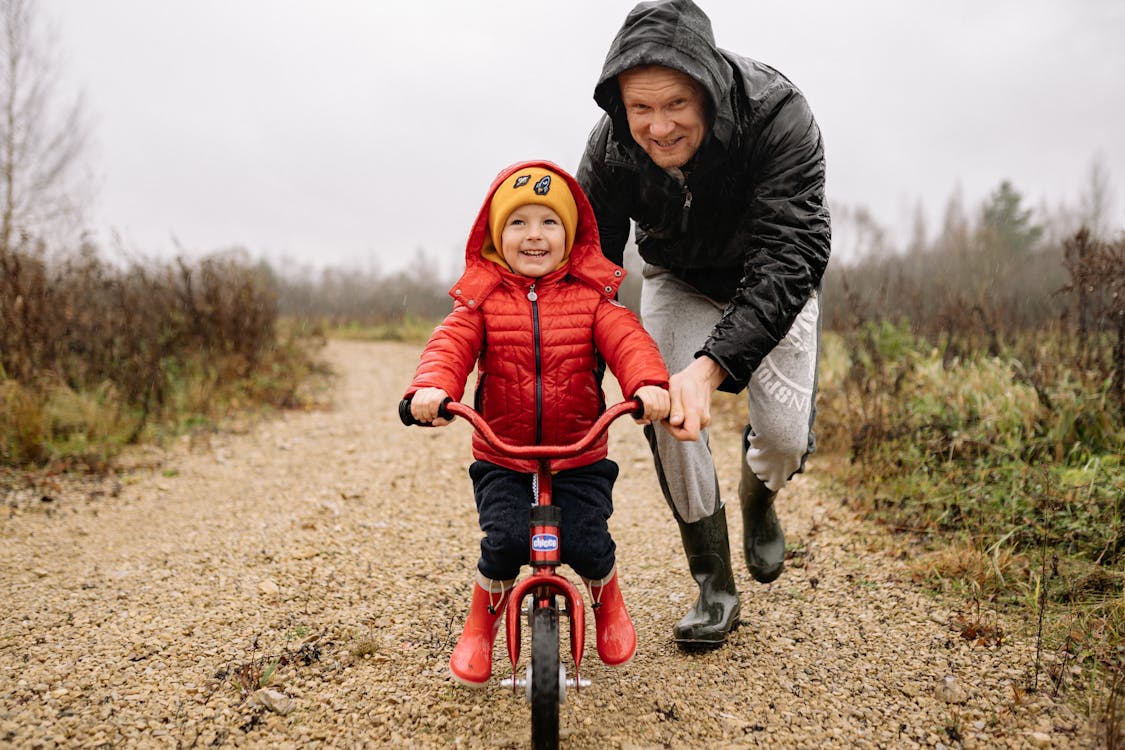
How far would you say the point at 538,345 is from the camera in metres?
2.61

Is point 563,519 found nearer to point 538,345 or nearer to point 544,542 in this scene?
point 544,542

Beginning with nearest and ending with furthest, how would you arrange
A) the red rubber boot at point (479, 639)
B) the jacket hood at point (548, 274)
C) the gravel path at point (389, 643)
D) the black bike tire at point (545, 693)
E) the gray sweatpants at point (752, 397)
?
the black bike tire at point (545, 693)
the gravel path at point (389, 643)
the red rubber boot at point (479, 639)
the jacket hood at point (548, 274)
the gray sweatpants at point (752, 397)

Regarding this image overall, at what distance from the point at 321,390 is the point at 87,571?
563 cm

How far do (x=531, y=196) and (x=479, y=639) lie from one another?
1.51 metres

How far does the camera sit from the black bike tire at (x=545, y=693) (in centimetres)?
211

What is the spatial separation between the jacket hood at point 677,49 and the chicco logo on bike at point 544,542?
4.73 ft

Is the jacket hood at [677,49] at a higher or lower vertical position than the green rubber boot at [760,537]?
higher

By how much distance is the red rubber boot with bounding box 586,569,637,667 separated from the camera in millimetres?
2611

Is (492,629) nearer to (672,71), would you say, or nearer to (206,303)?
(672,71)


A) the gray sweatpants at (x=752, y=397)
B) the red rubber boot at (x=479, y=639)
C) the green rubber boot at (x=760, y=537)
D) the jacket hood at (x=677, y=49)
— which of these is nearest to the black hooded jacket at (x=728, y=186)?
the jacket hood at (x=677, y=49)

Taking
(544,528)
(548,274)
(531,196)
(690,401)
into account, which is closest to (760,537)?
(690,401)

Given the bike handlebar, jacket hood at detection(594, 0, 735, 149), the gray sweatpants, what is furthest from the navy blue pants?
jacket hood at detection(594, 0, 735, 149)

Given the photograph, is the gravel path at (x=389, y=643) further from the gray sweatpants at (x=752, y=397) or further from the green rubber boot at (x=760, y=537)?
the gray sweatpants at (x=752, y=397)

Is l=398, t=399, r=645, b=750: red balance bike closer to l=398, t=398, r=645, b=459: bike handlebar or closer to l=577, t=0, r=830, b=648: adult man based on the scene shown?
l=398, t=398, r=645, b=459: bike handlebar
